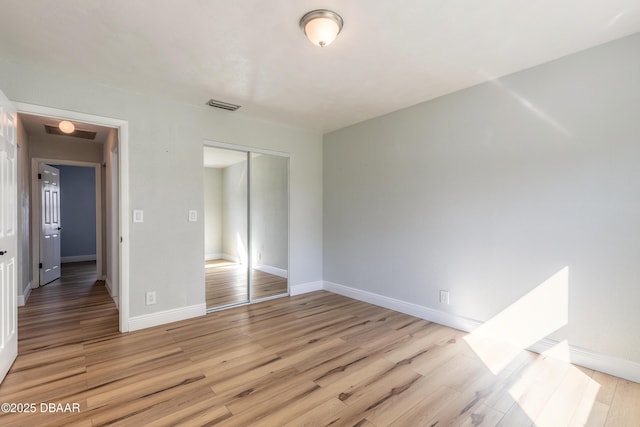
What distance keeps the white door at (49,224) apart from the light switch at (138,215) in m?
3.08

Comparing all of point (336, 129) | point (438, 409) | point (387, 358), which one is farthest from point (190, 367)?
point (336, 129)

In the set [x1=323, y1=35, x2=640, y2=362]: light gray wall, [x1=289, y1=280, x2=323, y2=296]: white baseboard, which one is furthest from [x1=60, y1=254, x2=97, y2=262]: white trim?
[x1=323, y1=35, x2=640, y2=362]: light gray wall

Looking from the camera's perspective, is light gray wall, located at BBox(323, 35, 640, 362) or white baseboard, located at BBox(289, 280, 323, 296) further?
white baseboard, located at BBox(289, 280, 323, 296)

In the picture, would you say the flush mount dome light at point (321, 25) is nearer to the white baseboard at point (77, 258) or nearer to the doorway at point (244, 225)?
the doorway at point (244, 225)

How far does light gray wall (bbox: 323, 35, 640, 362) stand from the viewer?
2.23 m

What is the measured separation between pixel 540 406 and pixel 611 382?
0.73 meters

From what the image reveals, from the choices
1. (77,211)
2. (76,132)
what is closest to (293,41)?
(76,132)

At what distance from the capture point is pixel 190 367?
2.37m

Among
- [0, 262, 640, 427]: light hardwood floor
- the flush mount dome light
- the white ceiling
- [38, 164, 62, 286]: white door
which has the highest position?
the white ceiling

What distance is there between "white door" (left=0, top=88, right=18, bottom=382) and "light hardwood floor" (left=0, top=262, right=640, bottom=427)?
0.75 ft

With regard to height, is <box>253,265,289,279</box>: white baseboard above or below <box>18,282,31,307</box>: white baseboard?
above

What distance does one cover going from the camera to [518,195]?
2.72 m

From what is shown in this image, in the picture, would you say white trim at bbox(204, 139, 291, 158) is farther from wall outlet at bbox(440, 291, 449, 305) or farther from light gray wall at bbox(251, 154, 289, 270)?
wall outlet at bbox(440, 291, 449, 305)

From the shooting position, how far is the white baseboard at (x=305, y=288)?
14.5ft
